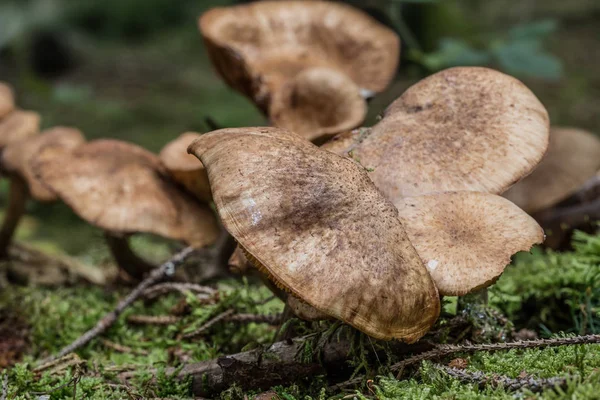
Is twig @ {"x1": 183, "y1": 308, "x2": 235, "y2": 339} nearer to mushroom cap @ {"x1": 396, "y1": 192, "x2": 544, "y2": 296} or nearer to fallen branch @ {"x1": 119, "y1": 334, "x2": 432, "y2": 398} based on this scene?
fallen branch @ {"x1": 119, "y1": 334, "x2": 432, "y2": 398}

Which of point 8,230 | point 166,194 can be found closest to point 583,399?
point 166,194

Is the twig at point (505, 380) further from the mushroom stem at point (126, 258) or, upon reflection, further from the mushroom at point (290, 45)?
the mushroom stem at point (126, 258)

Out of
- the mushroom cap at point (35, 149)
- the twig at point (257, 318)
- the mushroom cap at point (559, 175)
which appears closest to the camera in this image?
the twig at point (257, 318)

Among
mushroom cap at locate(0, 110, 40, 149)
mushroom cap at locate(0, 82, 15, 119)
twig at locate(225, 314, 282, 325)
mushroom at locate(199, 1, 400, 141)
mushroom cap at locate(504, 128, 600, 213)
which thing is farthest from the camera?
mushroom cap at locate(0, 82, 15, 119)

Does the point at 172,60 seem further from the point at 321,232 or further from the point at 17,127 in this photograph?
the point at 321,232

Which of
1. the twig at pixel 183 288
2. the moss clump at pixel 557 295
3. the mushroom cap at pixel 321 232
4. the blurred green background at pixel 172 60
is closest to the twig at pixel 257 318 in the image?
the twig at pixel 183 288

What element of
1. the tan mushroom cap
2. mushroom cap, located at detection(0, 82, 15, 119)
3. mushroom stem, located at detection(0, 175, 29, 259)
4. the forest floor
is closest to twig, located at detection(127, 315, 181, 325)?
the forest floor
